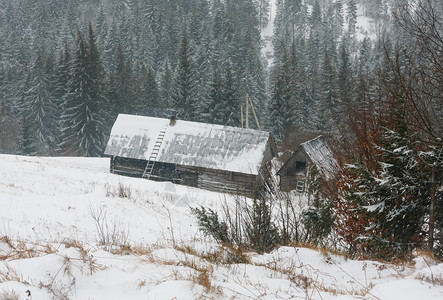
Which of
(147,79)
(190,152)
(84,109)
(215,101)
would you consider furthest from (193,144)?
(147,79)

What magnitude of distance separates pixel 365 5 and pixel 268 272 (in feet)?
525

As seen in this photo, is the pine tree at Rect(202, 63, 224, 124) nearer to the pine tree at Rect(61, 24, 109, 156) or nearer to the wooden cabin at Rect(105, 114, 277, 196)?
the pine tree at Rect(61, 24, 109, 156)

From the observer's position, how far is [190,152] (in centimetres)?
2616

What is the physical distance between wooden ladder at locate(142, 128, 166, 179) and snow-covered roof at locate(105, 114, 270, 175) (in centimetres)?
21

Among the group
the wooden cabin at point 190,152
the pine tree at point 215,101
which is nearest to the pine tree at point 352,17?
the pine tree at point 215,101

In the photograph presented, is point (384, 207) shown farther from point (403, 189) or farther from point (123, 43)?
point (123, 43)

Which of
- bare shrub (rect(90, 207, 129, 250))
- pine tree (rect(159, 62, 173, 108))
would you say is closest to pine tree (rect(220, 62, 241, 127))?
pine tree (rect(159, 62, 173, 108))

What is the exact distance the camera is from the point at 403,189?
536 centimetres

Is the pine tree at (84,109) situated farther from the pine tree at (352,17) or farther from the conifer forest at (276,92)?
the pine tree at (352,17)

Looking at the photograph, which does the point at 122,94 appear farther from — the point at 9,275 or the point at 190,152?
the point at 9,275

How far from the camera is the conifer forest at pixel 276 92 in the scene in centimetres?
548

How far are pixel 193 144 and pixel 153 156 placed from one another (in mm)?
3260

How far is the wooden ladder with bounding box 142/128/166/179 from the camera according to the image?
2662 centimetres

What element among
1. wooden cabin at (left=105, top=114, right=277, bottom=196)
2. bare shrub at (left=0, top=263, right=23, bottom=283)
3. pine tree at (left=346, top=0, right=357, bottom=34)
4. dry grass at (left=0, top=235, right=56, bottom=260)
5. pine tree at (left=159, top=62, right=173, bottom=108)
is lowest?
wooden cabin at (left=105, top=114, right=277, bottom=196)
